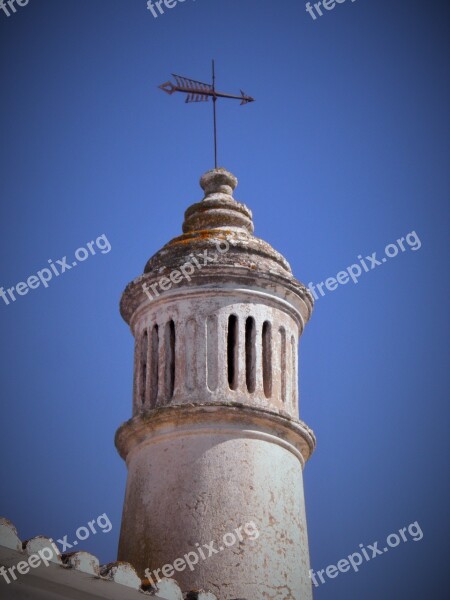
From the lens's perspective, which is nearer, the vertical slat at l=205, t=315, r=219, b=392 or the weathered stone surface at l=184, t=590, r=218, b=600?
the weathered stone surface at l=184, t=590, r=218, b=600

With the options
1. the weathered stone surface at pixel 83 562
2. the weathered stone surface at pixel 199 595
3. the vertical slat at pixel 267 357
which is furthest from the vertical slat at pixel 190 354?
the weathered stone surface at pixel 83 562

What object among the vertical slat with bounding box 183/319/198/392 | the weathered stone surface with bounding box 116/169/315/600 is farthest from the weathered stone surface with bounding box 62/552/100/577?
the vertical slat with bounding box 183/319/198/392

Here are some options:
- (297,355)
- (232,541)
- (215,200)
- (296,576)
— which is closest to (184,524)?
(232,541)

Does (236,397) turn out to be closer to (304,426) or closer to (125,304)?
(304,426)

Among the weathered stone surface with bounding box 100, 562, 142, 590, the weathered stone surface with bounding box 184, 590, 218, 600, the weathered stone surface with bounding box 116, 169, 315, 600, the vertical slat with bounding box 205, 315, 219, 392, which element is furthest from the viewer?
the vertical slat with bounding box 205, 315, 219, 392

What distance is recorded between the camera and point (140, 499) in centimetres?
1199

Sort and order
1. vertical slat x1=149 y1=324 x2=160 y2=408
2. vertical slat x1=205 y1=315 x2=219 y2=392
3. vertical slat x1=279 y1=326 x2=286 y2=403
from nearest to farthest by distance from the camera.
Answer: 1. vertical slat x1=205 y1=315 x2=219 y2=392
2. vertical slat x1=149 y1=324 x2=160 y2=408
3. vertical slat x1=279 y1=326 x2=286 y2=403

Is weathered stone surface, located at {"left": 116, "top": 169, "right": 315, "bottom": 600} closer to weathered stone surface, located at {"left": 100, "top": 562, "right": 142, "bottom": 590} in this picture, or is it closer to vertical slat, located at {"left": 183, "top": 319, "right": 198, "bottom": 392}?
vertical slat, located at {"left": 183, "top": 319, "right": 198, "bottom": 392}

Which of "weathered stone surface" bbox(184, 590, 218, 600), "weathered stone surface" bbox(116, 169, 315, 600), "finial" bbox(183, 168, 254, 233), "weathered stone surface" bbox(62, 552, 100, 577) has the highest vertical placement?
"finial" bbox(183, 168, 254, 233)

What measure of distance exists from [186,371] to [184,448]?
875mm

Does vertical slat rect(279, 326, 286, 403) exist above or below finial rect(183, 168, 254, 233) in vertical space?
below

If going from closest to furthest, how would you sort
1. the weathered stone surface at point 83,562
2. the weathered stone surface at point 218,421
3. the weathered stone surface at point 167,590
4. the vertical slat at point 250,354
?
the weathered stone surface at point 83,562 < the weathered stone surface at point 167,590 < the weathered stone surface at point 218,421 < the vertical slat at point 250,354

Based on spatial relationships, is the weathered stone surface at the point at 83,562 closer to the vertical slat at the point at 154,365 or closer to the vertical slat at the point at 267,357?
the vertical slat at the point at 154,365

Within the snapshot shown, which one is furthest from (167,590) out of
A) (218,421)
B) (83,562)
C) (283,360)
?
(283,360)
